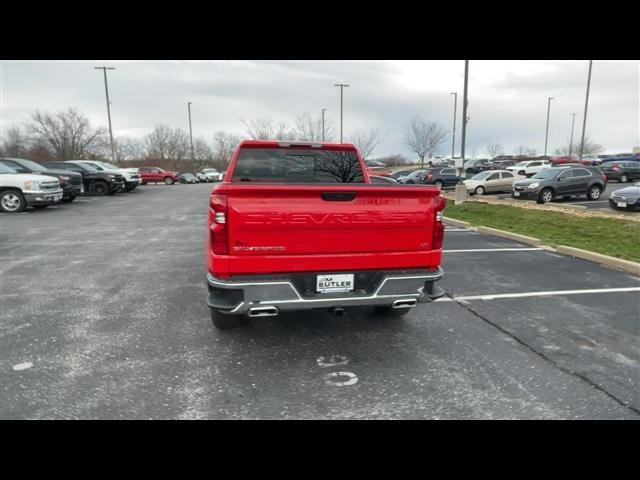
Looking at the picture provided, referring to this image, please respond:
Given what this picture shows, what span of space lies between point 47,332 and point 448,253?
6657 mm

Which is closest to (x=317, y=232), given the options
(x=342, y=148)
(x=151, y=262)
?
(x=342, y=148)

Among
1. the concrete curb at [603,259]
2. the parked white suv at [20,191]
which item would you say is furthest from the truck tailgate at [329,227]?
the parked white suv at [20,191]

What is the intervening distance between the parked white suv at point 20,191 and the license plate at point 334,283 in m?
13.9

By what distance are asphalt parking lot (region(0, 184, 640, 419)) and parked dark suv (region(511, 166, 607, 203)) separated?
38.3 ft

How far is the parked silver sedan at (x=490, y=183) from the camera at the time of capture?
2206cm

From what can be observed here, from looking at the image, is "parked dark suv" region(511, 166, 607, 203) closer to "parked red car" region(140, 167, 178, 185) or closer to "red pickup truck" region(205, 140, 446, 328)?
"red pickup truck" region(205, 140, 446, 328)

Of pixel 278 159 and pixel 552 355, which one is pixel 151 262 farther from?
pixel 552 355

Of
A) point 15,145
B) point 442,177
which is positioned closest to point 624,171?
point 442,177

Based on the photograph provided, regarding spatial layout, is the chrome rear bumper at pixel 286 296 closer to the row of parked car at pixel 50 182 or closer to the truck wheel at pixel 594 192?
the row of parked car at pixel 50 182

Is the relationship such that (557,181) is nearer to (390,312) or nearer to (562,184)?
(562,184)

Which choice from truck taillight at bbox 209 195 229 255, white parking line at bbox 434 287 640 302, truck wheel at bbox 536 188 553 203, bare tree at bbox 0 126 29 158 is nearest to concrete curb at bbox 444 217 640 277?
white parking line at bbox 434 287 640 302

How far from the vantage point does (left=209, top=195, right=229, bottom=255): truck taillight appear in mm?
2896

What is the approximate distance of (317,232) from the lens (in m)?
3.09

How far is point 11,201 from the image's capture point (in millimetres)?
12961
